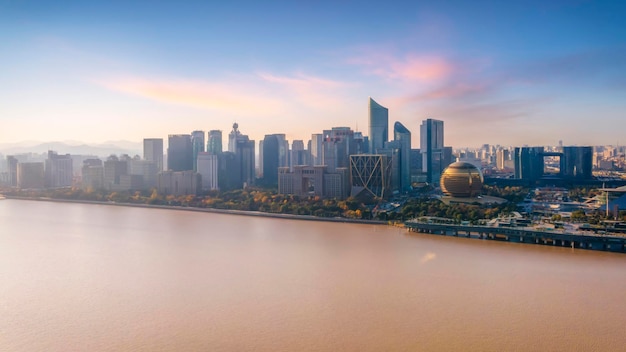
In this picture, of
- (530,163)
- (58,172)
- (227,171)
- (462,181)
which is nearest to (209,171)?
(227,171)

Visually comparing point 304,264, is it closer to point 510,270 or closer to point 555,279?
point 510,270

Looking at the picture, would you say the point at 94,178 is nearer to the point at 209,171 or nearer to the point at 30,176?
the point at 30,176

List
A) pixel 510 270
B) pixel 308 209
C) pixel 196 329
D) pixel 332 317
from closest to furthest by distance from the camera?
pixel 196 329 < pixel 332 317 < pixel 510 270 < pixel 308 209

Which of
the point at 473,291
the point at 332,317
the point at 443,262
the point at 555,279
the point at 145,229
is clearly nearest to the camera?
the point at 332,317

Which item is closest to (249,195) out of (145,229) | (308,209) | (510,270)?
(308,209)

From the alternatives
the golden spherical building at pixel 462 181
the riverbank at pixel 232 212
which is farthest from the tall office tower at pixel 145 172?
the golden spherical building at pixel 462 181

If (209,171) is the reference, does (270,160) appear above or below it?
above

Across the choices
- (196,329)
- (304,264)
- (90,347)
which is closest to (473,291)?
(304,264)

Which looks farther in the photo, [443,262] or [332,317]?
[443,262]
